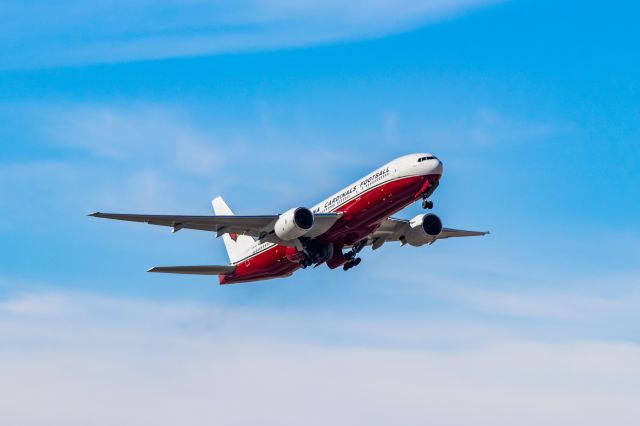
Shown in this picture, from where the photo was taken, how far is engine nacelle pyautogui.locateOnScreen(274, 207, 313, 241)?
65438 mm

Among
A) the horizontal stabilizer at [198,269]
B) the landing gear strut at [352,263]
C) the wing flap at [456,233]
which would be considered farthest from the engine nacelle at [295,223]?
the wing flap at [456,233]

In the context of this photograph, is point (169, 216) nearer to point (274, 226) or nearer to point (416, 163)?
point (274, 226)

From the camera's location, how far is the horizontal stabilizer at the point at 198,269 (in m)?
70.9

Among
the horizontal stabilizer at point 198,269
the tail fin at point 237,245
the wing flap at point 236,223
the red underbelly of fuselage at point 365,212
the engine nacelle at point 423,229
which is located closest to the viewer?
the red underbelly of fuselage at point 365,212

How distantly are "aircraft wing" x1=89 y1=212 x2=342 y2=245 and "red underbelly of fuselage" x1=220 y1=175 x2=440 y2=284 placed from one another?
831 mm

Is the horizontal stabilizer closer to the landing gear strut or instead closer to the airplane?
the airplane

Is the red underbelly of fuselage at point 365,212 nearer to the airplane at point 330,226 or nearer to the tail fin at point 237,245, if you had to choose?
the airplane at point 330,226

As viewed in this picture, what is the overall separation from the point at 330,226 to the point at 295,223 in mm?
2490

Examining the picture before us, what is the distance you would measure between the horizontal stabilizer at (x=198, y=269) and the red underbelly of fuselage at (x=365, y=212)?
371 cm

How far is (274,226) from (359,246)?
7.17 m

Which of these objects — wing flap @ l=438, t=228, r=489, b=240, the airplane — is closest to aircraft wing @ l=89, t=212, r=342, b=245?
the airplane

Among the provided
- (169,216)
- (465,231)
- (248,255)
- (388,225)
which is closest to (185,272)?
(248,255)

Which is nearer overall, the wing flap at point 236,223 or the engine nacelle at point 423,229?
the wing flap at point 236,223

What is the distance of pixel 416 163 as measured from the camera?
63938 millimetres
